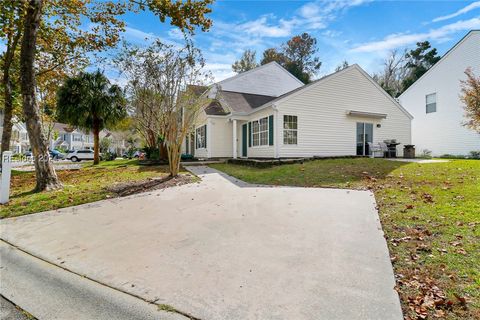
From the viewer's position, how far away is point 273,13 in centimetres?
1372

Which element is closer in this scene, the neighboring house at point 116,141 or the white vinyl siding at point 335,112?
the white vinyl siding at point 335,112

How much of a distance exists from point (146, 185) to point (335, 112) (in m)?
11.2

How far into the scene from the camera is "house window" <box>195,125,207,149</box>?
1886cm

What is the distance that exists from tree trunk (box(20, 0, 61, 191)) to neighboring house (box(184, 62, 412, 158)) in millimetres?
9193

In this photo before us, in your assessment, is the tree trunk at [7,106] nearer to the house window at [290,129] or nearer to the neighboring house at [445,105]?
the house window at [290,129]

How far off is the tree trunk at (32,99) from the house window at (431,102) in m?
24.9

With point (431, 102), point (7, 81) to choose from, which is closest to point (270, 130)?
point (7, 81)

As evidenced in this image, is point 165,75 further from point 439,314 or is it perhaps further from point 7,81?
point 439,314

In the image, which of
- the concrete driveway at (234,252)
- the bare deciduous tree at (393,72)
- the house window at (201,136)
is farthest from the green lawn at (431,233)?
the bare deciduous tree at (393,72)

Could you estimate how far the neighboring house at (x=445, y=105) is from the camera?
17.8 meters

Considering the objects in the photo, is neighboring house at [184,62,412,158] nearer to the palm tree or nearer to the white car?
the palm tree

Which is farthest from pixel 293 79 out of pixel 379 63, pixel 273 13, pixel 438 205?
pixel 379 63

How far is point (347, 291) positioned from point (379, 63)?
44.6 metres

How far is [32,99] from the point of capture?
809cm
